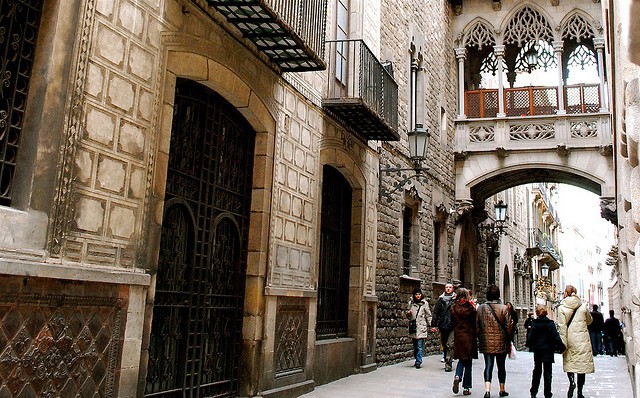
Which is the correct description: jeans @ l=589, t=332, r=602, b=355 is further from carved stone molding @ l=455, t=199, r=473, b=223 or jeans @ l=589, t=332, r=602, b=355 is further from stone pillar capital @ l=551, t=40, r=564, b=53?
stone pillar capital @ l=551, t=40, r=564, b=53

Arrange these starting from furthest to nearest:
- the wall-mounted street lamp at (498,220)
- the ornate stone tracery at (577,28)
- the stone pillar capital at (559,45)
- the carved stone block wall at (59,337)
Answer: the wall-mounted street lamp at (498,220)
the stone pillar capital at (559,45)
the ornate stone tracery at (577,28)
the carved stone block wall at (59,337)

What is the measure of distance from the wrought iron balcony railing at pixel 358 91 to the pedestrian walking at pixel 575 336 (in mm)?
4374

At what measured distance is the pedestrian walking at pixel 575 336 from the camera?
8172 millimetres

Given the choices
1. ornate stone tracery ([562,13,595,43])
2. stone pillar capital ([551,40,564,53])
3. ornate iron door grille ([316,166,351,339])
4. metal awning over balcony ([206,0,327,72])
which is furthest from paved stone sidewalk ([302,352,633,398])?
ornate stone tracery ([562,13,595,43])

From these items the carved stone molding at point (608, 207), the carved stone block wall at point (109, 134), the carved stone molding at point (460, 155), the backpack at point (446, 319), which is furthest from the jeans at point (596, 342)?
the carved stone block wall at point (109, 134)

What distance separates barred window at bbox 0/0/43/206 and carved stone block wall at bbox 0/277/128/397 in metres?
0.79

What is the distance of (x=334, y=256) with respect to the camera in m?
10.8

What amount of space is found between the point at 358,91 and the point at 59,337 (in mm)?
7298

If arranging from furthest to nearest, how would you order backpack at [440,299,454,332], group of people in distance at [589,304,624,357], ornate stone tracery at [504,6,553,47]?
group of people in distance at [589,304,624,357], ornate stone tracery at [504,6,553,47], backpack at [440,299,454,332]

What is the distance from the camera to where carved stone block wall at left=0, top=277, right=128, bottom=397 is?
13.4 ft

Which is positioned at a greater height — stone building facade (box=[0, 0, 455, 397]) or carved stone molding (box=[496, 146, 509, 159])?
carved stone molding (box=[496, 146, 509, 159])

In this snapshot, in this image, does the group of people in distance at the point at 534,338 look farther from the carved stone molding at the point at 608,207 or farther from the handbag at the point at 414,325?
the carved stone molding at the point at 608,207

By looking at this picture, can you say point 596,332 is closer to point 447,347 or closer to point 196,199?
point 447,347

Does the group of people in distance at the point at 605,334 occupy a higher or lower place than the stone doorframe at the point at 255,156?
lower
